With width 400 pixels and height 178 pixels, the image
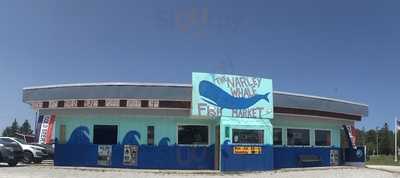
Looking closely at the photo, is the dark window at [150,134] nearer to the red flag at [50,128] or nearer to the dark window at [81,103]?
the dark window at [81,103]

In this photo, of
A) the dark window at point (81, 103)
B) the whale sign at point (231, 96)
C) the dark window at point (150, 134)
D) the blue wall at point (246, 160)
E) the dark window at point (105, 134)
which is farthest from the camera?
the dark window at point (105, 134)

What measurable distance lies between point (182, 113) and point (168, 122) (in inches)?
35.6

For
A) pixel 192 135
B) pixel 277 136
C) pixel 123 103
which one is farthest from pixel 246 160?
pixel 123 103

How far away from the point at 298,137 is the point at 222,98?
6297mm

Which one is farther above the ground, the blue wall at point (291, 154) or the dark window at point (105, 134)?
the dark window at point (105, 134)

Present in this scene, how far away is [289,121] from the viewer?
32719 mm

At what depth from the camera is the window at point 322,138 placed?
34.4m

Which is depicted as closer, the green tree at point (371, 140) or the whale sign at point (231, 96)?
the whale sign at point (231, 96)

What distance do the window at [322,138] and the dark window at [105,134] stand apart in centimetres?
1147

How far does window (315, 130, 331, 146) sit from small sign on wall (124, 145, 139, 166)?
10747mm

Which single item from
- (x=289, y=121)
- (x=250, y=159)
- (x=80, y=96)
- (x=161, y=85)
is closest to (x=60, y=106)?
(x=80, y=96)

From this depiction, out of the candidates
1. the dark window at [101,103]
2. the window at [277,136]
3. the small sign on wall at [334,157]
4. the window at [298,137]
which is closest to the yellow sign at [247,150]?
the window at [277,136]

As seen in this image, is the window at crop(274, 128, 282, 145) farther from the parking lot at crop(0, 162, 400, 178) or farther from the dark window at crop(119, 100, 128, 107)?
the dark window at crop(119, 100, 128, 107)

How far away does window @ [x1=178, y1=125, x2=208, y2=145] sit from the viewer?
1180 inches
